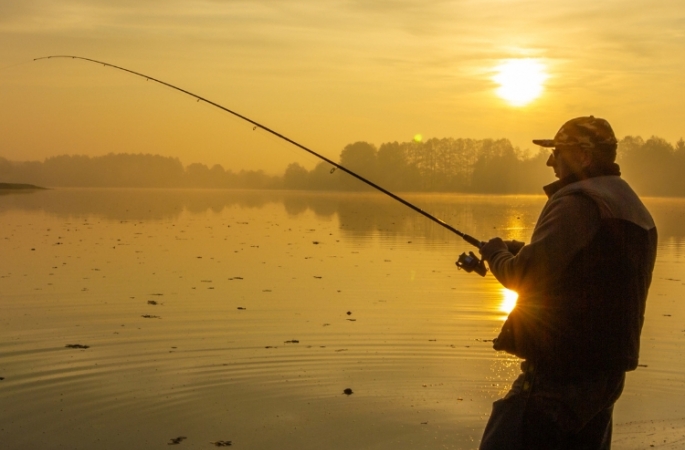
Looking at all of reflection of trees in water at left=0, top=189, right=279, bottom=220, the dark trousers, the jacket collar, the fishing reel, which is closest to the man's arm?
the jacket collar

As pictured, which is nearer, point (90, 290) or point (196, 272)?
point (90, 290)

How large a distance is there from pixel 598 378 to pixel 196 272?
13.1 metres

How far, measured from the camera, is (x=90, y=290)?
14070mm

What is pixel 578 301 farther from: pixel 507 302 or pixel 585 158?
pixel 507 302

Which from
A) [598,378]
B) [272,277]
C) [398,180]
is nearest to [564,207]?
[598,378]

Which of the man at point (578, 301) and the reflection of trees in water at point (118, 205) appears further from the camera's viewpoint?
the reflection of trees in water at point (118, 205)

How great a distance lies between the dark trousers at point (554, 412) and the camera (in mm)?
4223

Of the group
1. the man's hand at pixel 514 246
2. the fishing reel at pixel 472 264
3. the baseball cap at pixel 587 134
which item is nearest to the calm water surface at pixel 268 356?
the fishing reel at pixel 472 264

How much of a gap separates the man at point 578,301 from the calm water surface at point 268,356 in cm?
264

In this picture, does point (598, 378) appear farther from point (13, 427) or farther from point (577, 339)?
point (13, 427)

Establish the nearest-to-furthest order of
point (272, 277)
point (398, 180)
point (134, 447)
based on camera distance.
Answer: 1. point (134, 447)
2. point (272, 277)
3. point (398, 180)

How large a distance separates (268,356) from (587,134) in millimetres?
5867

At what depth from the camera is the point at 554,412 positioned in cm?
426

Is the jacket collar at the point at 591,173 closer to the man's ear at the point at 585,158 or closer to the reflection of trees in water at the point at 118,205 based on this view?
the man's ear at the point at 585,158
